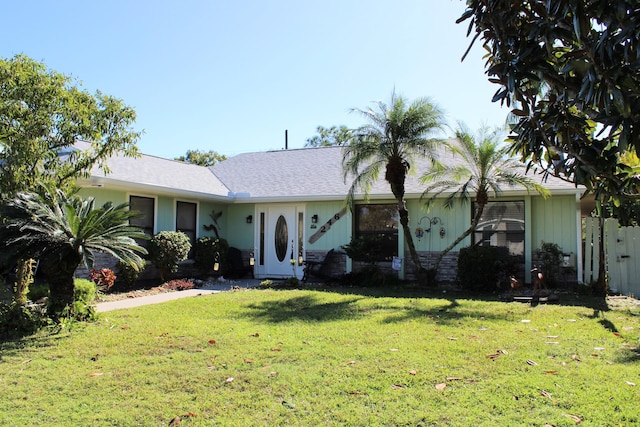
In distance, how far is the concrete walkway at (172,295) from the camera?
357 inches

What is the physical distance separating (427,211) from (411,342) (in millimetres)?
7435

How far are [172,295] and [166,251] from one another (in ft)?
Result: 5.51

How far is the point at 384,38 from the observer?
800cm

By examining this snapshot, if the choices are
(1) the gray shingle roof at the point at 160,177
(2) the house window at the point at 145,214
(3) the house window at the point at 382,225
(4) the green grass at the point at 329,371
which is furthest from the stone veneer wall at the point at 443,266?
Answer: (2) the house window at the point at 145,214

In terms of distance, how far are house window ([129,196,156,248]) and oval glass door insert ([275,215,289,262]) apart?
395 cm

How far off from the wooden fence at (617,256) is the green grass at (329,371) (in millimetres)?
3666

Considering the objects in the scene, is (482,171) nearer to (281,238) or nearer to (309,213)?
(309,213)

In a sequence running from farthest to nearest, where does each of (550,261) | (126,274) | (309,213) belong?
(309,213), (550,261), (126,274)

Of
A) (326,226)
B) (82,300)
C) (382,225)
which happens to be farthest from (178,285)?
(382,225)

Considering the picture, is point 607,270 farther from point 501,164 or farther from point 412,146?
point 412,146

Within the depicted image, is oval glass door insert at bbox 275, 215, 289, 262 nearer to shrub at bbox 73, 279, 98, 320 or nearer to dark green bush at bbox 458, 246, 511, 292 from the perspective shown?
dark green bush at bbox 458, 246, 511, 292

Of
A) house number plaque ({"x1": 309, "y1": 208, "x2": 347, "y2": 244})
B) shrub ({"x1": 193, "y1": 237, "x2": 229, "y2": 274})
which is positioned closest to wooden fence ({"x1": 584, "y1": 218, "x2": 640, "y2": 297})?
house number plaque ({"x1": 309, "y1": 208, "x2": 347, "y2": 244})

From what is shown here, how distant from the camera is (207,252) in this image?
13.6 meters

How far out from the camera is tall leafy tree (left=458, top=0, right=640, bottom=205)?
6.75 ft
